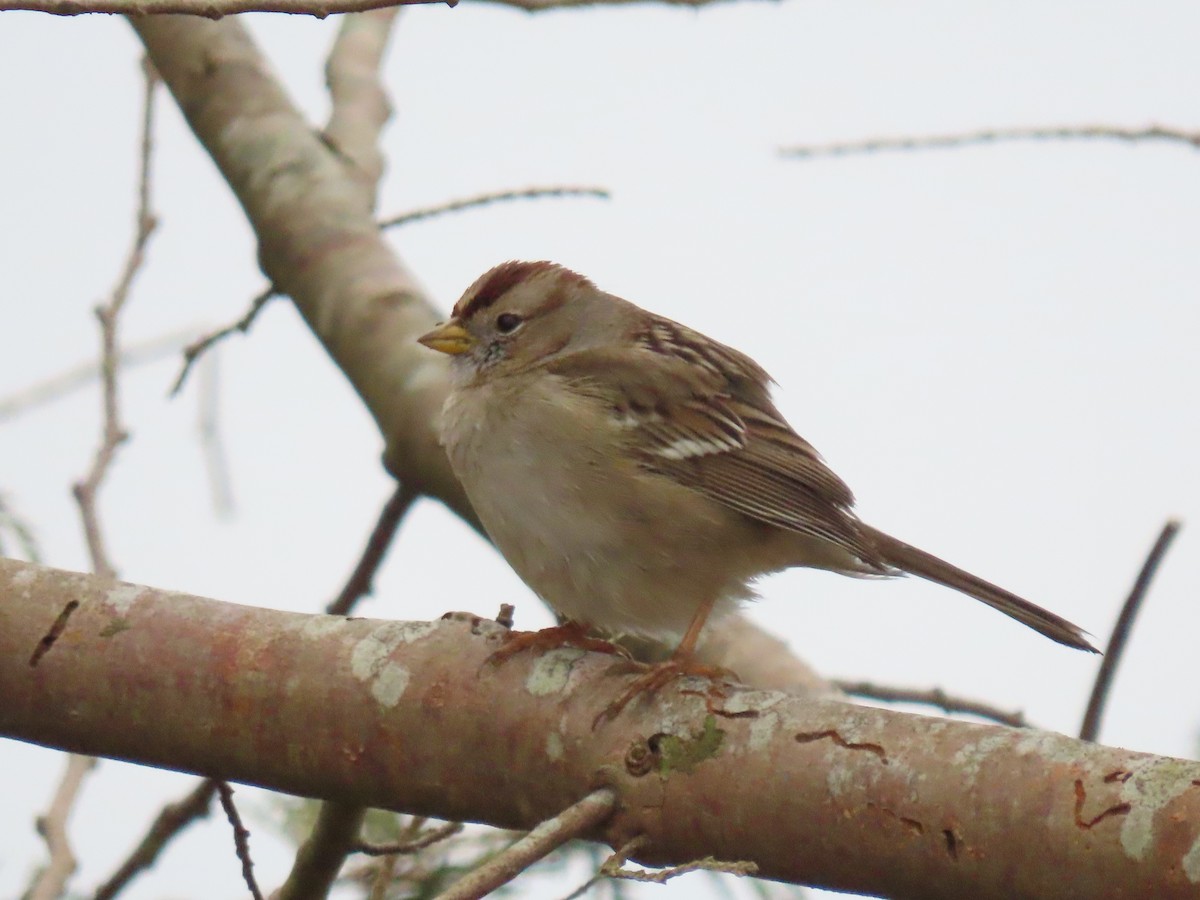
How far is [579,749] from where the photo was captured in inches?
84.7

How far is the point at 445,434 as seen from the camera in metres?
3.35

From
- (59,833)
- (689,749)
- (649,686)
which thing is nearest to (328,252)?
(59,833)

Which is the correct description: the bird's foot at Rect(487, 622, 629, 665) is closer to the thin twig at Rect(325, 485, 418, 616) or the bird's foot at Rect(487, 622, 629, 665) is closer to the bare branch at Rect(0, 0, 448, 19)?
the thin twig at Rect(325, 485, 418, 616)

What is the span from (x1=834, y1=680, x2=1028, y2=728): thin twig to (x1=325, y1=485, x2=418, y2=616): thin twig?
1051 mm

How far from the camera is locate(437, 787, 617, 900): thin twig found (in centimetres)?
166

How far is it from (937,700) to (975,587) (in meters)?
0.26

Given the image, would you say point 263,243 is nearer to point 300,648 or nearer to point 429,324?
point 429,324

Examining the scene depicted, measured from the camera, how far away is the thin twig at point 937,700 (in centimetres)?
308

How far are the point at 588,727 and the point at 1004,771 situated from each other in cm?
59

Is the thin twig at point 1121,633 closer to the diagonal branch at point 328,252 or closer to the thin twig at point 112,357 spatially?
the diagonal branch at point 328,252

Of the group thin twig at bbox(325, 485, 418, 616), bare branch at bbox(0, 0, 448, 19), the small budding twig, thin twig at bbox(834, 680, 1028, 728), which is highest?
thin twig at bbox(325, 485, 418, 616)

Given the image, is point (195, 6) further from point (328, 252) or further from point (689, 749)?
point (328, 252)

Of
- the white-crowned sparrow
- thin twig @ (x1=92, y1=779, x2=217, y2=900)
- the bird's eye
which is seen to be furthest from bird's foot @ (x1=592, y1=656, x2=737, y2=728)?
the bird's eye

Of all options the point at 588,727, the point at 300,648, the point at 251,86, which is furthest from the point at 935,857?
the point at 251,86
